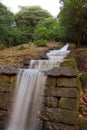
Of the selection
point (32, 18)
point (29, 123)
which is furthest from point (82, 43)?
point (32, 18)

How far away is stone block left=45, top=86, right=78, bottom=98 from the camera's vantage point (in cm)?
559

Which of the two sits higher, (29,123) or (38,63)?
(38,63)

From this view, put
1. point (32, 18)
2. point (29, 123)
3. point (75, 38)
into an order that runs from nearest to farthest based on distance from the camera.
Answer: point (29, 123) < point (75, 38) < point (32, 18)

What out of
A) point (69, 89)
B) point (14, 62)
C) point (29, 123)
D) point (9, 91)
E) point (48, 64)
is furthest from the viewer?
point (14, 62)

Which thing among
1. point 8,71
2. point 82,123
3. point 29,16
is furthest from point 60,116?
point 29,16

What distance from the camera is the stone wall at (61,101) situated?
5.54 metres

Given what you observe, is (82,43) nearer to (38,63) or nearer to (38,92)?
(38,63)

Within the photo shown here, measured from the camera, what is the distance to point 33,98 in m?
6.20

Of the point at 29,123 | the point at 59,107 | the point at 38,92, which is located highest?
the point at 38,92

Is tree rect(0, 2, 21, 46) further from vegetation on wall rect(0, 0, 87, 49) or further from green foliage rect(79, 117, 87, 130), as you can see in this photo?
green foliage rect(79, 117, 87, 130)

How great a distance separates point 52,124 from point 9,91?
162 cm

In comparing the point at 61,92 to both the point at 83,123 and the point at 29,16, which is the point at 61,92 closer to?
the point at 83,123

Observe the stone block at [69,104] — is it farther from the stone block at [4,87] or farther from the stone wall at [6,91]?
the stone block at [4,87]

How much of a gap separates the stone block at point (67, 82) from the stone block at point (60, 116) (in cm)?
63
